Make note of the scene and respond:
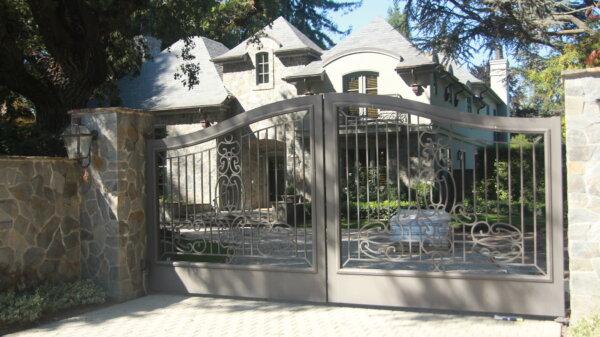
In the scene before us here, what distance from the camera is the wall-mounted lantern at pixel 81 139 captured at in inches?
294

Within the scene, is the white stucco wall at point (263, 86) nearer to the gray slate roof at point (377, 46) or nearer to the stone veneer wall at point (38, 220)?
the gray slate roof at point (377, 46)

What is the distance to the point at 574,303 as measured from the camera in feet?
18.6

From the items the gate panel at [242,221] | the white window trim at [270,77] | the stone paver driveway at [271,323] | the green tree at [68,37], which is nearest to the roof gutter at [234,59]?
the white window trim at [270,77]

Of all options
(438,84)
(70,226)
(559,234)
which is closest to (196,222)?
(70,226)

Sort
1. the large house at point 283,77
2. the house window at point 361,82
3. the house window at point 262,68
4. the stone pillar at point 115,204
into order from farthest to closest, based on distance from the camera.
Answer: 1. the house window at point 262,68
2. the house window at point 361,82
3. the large house at point 283,77
4. the stone pillar at point 115,204

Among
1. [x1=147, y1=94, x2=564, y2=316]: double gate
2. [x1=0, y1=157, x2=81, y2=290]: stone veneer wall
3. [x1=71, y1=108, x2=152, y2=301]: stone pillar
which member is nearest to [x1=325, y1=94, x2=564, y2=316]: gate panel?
[x1=147, y1=94, x2=564, y2=316]: double gate

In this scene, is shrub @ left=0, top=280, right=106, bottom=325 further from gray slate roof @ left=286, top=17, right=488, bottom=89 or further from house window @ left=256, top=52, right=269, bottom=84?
house window @ left=256, top=52, right=269, bottom=84

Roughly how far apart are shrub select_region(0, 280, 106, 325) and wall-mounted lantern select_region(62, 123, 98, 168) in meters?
1.61

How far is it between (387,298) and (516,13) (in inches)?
383

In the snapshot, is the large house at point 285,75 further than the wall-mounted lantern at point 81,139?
Yes

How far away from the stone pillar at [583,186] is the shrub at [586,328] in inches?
5.6

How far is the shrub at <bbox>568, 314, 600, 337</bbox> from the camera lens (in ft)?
16.9

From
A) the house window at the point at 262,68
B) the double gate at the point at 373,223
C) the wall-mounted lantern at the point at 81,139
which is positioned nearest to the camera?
the double gate at the point at 373,223

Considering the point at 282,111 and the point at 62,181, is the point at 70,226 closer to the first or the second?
the point at 62,181
